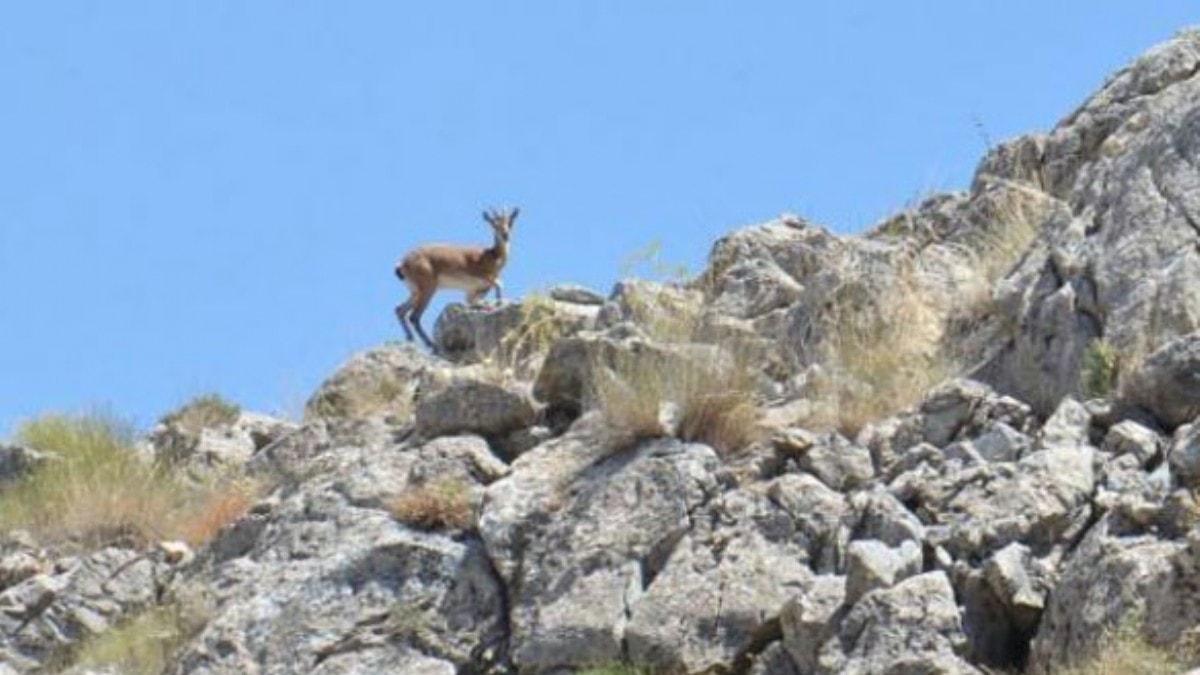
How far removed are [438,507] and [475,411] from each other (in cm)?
109

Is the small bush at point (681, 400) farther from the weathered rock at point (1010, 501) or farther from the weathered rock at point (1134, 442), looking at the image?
the weathered rock at point (1134, 442)

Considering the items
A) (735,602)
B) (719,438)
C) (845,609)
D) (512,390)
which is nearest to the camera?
(845,609)

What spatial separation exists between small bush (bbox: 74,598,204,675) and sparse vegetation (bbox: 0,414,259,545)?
1132mm

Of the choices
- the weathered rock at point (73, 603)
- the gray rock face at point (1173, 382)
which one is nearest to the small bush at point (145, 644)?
the weathered rock at point (73, 603)

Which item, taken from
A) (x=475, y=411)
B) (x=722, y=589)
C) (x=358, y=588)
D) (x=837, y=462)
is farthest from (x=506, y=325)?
(x=722, y=589)

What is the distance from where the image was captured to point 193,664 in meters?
14.6

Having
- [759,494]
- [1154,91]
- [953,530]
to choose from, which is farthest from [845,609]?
[1154,91]

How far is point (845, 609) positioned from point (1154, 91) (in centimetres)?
654

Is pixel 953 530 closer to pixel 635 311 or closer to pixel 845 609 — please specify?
pixel 845 609

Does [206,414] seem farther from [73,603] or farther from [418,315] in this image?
[418,315]

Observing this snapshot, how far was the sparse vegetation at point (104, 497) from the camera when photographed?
700 inches

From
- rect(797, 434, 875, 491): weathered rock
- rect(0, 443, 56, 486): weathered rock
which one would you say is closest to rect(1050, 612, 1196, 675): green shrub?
rect(797, 434, 875, 491): weathered rock

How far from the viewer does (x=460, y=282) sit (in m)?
30.9

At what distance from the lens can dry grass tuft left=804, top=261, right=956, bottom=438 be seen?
14.5 m
